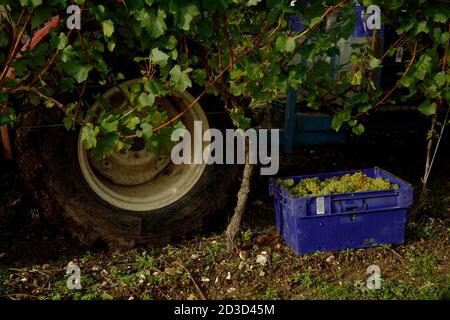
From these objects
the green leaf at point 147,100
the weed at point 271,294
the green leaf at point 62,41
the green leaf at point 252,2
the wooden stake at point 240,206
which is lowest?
the weed at point 271,294

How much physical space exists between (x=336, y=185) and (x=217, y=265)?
0.84 metres

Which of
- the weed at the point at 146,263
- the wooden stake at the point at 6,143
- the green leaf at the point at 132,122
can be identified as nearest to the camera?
the green leaf at the point at 132,122

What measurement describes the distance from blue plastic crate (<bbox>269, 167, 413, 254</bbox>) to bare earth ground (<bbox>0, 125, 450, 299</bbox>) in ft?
0.21

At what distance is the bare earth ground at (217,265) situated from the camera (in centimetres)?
338

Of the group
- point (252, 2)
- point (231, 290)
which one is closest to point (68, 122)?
point (252, 2)

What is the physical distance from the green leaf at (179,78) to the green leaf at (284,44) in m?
0.45

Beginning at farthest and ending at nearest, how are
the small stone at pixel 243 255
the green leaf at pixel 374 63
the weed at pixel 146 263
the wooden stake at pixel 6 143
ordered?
the wooden stake at pixel 6 143 < the small stone at pixel 243 255 < the weed at pixel 146 263 < the green leaf at pixel 374 63

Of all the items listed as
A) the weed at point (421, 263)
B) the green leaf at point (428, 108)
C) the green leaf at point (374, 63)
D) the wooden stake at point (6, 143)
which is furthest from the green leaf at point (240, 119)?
the wooden stake at point (6, 143)

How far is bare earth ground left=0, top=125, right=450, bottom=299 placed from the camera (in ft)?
11.1

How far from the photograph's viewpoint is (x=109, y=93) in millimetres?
3643

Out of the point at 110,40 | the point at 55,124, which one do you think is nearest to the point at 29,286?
the point at 55,124

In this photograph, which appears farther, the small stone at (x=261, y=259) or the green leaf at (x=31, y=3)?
the small stone at (x=261, y=259)

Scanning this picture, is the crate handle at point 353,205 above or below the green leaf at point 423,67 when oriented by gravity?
below

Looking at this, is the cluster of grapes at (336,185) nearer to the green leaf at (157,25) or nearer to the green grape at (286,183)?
the green grape at (286,183)
